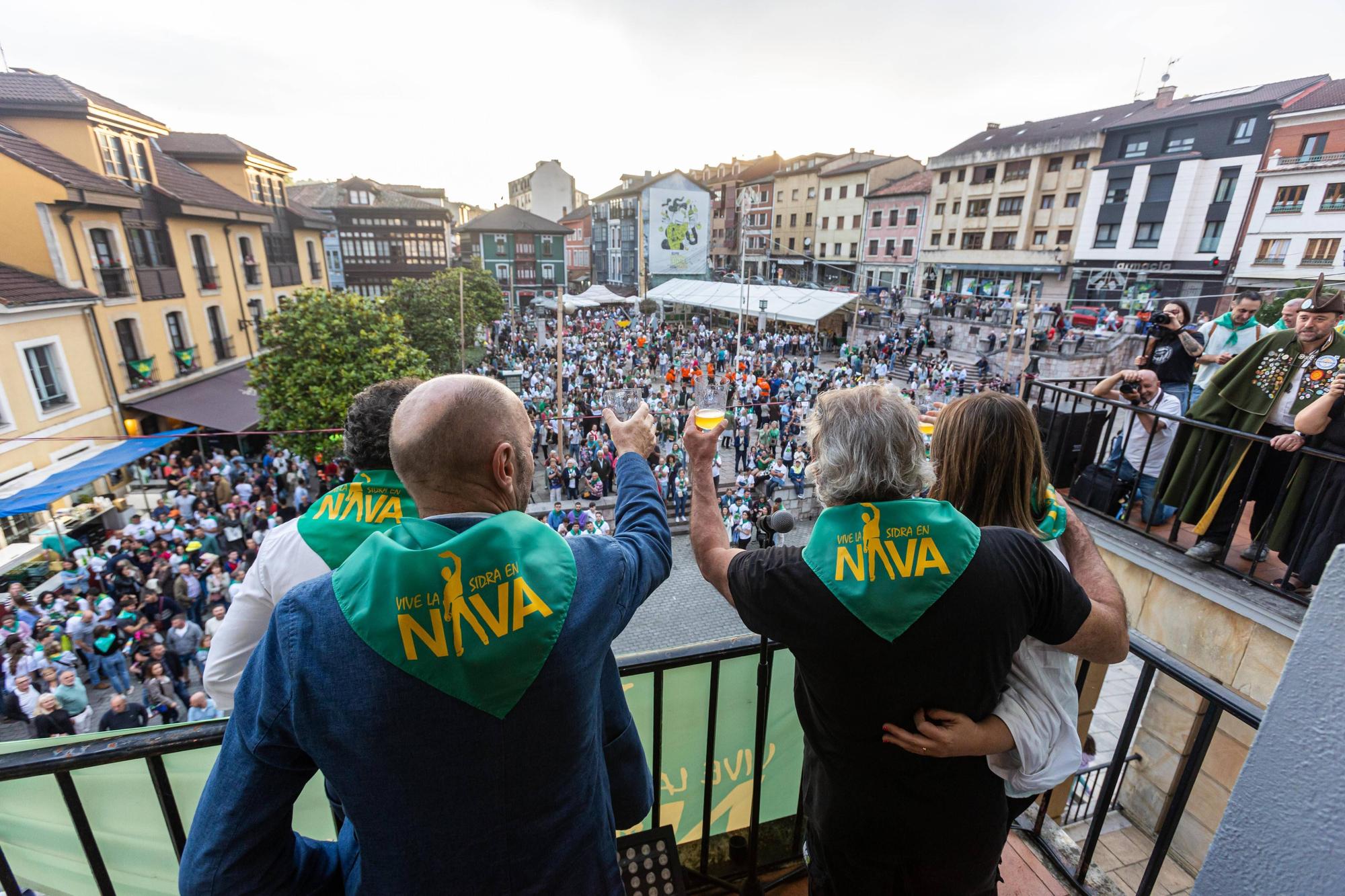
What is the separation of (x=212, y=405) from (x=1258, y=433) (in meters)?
21.0

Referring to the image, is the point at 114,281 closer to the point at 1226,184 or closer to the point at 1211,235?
the point at 1211,235

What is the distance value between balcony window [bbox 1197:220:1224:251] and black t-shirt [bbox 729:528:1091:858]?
124 ft

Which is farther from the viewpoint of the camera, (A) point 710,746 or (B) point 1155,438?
(B) point 1155,438

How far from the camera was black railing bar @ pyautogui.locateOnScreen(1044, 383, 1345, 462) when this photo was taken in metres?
3.42

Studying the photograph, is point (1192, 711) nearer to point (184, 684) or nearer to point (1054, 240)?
point (184, 684)

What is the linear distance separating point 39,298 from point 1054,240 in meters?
41.8

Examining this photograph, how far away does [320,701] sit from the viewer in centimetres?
99

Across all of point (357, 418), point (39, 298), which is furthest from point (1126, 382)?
point (39, 298)

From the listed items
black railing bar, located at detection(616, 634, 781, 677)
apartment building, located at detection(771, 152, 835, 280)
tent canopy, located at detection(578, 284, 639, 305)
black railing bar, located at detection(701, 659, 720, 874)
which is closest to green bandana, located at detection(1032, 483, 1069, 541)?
black railing bar, located at detection(616, 634, 781, 677)

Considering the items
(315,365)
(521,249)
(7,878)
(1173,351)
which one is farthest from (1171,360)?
(521,249)

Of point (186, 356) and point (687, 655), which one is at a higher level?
point (687, 655)

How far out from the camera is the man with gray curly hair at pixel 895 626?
1.35 m

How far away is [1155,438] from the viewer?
185 inches

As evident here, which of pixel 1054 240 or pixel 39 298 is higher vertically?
pixel 1054 240
